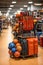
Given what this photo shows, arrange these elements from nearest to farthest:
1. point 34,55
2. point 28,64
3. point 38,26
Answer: point 28,64
point 34,55
point 38,26

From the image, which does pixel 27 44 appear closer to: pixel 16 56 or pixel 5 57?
pixel 16 56

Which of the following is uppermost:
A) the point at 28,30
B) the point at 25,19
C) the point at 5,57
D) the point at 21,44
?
the point at 25,19

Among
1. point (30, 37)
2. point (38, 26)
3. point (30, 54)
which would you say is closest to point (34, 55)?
point (30, 54)

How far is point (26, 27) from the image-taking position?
632 centimetres

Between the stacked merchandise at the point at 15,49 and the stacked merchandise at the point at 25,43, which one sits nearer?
the stacked merchandise at the point at 15,49

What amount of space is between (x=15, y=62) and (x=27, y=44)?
0.86 meters

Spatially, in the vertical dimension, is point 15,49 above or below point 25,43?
below

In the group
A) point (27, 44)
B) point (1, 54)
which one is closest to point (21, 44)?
point (27, 44)

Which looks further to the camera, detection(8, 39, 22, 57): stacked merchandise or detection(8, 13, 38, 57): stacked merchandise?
detection(8, 13, 38, 57): stacked merchandise

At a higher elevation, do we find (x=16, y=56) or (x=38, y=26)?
(x=38, y=26)

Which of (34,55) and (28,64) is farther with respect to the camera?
(34,55)

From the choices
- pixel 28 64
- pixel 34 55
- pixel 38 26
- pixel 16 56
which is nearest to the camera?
pixel 28 64

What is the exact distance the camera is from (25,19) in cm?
646

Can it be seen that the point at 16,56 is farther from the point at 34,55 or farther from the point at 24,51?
the point at 34,55
